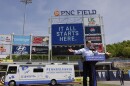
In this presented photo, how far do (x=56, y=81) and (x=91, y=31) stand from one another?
23210mm

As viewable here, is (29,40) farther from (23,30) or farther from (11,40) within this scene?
(23,30)

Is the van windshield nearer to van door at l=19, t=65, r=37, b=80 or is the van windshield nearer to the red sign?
van door at l=19, t=65, r=37, b=80

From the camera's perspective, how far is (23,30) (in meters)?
69.6

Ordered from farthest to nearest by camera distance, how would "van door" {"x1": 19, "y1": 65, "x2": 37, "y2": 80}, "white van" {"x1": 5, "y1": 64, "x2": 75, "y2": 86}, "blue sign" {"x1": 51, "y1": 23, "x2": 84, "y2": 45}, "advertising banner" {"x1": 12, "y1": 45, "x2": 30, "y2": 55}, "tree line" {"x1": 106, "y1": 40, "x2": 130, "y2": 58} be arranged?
"tree line" {"x1": 106, "y1": 40, "x2": 130, "y2": 58} < "advertising banner" {"x1": 12, "y1": 45, "x2": 30, "y2": 55} < "blue sign" {"x1": 51, "y1": 23, "x2": 84, "y2": 45} < "white van" {"x1": 5, "y1": 64, "x2": 75, "y2": 86} < "van door" {"x1": 19, "y1": 65, "x2": 37, "y2": 80}

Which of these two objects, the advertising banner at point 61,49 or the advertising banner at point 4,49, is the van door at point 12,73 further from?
the advertising banner at point 4,49

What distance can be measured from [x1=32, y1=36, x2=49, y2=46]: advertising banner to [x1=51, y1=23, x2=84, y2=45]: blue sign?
269cm

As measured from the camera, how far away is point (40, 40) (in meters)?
53.8

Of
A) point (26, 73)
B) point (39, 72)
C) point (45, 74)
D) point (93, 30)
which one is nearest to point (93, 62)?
point (26, 73)

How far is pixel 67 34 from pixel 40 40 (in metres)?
6.68

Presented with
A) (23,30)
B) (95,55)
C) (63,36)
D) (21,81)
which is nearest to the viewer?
(95,55)

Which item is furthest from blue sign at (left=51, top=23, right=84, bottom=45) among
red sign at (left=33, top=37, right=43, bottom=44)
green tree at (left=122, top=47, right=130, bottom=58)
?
green tree at (left=122, top=47, right=130, bottom=58)

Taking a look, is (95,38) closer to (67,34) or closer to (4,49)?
(67,34)

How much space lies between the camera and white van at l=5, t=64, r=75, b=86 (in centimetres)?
3102

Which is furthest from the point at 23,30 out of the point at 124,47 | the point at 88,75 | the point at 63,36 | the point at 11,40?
the point at 88,75
